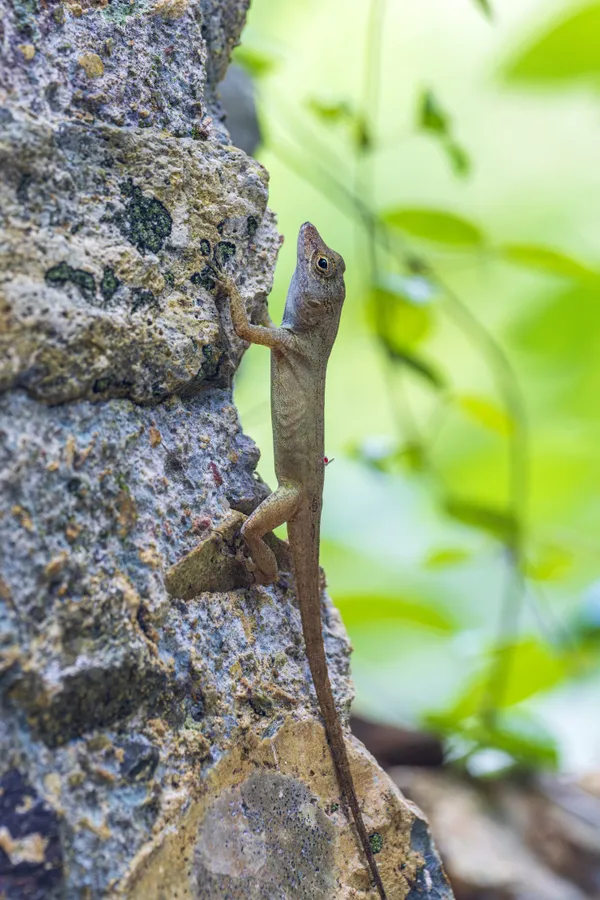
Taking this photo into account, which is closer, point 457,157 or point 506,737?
point 457,157

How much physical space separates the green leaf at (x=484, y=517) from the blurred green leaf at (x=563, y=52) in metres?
3.88

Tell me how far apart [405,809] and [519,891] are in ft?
7.36

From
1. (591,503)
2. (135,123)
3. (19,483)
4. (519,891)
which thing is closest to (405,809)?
(19,483)

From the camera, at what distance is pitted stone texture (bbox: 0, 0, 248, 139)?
56.9 inches

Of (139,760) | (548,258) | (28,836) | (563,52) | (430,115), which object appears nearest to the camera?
(28,836)

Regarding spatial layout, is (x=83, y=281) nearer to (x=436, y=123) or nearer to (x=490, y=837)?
(x=436, y=123)

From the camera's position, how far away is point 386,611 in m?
3.44

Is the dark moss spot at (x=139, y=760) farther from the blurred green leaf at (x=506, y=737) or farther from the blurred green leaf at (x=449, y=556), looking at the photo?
the blurred green leaf at (x=506, y=737)

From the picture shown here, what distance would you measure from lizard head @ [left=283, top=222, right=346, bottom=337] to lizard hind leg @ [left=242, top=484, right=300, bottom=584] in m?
0.58

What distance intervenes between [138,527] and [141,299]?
42 cm

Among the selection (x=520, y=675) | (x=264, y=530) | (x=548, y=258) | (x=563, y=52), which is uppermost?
(x=563, y=52)

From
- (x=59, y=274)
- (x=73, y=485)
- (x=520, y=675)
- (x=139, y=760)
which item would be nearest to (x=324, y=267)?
(x=59, y=274)

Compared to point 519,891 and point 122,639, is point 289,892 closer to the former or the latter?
point 122,639

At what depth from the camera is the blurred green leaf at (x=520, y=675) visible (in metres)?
3.65
